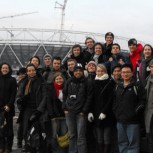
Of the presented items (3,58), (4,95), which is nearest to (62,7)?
(3,58)

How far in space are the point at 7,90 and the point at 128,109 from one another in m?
2.87

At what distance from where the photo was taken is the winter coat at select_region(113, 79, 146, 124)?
18.3 feet

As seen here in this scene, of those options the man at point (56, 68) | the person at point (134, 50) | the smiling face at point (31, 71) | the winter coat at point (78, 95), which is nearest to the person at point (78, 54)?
the man at point (56, 68)

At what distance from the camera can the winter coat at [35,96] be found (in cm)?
689

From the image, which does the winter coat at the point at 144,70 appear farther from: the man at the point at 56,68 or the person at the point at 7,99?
the person at the point at 7,99

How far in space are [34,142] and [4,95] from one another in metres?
1.24

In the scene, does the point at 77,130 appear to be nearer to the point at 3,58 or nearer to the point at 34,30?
the point at 34,30

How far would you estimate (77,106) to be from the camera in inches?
250

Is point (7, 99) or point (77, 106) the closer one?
point (77, 106)

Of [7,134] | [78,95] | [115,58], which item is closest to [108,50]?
[115,58]

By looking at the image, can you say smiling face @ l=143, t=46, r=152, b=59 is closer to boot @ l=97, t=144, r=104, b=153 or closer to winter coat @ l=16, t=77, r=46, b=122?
boot @ l=97, t=144, r=104, b=153

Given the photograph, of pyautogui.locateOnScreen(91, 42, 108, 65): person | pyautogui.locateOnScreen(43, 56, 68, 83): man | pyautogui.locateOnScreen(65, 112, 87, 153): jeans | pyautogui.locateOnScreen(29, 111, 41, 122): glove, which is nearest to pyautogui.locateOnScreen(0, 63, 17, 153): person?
pyautogui.locateOnScreen(29, 111, 41, 122): glove

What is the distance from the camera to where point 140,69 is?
6418mm

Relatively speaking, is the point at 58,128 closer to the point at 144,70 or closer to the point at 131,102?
the point at 131,102
